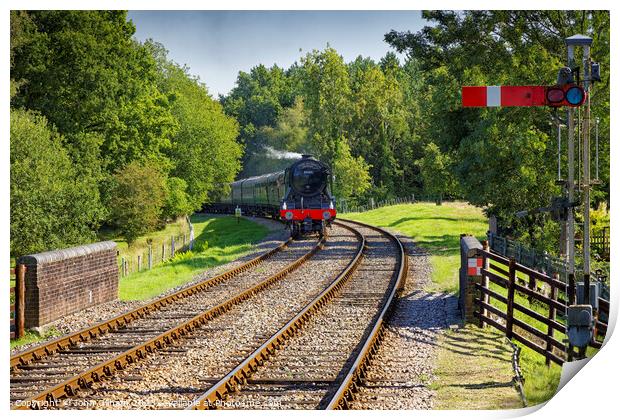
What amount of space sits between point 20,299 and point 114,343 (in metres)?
1.77

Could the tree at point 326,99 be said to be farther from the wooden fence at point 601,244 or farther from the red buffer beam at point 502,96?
the red buffer beam at point 502,96

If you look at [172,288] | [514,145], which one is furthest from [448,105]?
[172,288]

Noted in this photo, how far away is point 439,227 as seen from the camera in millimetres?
37781

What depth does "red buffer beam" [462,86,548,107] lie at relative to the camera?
9172mm

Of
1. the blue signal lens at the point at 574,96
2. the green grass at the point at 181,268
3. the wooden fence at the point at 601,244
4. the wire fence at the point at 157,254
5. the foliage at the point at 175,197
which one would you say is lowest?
the wire fence at the point at 157,254

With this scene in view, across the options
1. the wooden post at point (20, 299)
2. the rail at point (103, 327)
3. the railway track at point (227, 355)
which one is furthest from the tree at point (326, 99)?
the wooden post at point (20, 299)

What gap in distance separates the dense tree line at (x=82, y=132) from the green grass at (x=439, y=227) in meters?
11.2

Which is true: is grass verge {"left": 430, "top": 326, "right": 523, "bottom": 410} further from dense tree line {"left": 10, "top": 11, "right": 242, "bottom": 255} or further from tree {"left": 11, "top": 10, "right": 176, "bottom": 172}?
tree {"left": 11, "top": 10, "right": 176, "bottom": 172}

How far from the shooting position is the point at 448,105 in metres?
26.6

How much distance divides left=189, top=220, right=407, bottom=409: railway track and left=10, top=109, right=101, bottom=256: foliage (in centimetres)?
1016

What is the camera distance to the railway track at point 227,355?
9062mm

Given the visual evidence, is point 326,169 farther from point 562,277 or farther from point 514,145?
point 562,277

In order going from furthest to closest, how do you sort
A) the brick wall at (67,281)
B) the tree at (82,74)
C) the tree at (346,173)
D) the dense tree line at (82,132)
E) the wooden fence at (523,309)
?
the tree at (346,173)
the tree at (82,74)
the dense tree line at (82,132)
the brick wall at (67,281)
the wooden fence at (523,309)
